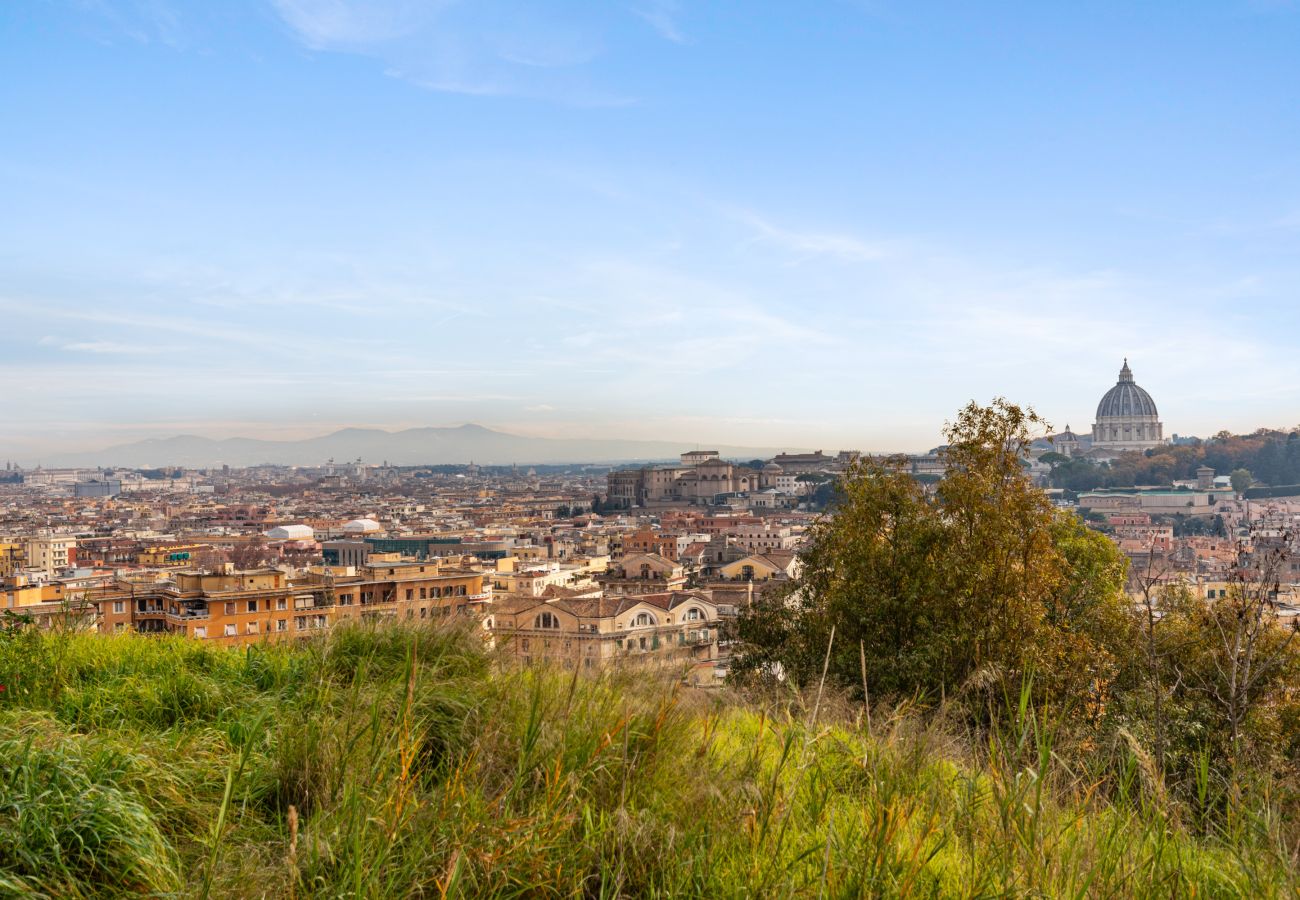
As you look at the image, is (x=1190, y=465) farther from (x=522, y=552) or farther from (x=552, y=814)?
(x=552, y=814)

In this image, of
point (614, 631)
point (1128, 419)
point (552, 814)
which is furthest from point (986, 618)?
point (1128, 419)

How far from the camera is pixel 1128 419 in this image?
109375 millimetres

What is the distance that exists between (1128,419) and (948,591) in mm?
113781

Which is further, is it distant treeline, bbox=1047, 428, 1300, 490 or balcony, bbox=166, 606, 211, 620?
distant treeline, bbox=1047, 428, 1300, 490

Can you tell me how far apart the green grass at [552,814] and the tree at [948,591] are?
3.51 meters

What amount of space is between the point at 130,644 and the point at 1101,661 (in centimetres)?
544

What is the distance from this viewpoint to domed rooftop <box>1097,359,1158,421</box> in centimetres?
10938

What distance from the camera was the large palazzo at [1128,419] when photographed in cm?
10894

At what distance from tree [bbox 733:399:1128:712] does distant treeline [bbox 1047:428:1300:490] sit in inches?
3257

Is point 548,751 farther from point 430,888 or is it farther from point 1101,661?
point 1101,661

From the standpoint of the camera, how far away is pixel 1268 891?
1.71 meters

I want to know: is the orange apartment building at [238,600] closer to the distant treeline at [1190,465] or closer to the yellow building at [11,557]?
the yellow building at [11,557]

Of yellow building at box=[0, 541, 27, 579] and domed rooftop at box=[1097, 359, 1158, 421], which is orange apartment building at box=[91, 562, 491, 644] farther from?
domed rooftop at box=[1097, 359, 1158, 421]

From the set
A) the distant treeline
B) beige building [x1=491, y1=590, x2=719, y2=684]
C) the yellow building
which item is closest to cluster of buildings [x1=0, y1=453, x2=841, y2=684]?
beige building [x1=491, y1=590, x2=719, y2=684]
